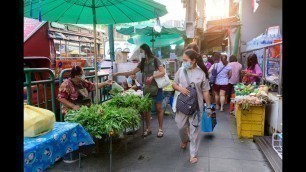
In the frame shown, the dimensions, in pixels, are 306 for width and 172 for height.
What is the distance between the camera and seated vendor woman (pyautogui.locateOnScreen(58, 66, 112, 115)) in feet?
14.7

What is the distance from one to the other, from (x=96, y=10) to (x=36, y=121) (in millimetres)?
3162

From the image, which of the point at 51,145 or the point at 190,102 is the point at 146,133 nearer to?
the point at 190,102

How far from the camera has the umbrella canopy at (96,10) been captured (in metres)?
4.36

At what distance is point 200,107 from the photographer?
441 cm

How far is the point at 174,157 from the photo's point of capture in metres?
4.61

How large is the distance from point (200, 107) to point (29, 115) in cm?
287

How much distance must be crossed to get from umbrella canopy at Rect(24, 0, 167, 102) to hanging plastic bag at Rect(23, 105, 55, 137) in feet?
6.40

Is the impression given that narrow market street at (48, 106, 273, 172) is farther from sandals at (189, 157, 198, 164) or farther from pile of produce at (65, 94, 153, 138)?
pile of produce at (65, 94, 153, 138)

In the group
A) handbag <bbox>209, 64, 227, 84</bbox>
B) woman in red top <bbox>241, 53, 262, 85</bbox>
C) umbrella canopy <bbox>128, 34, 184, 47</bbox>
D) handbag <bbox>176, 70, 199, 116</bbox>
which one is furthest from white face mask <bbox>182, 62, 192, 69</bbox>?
umbrella canopy <bbox>128, 34, 184, 47</bbox>

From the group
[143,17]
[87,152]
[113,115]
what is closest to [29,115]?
[113,115]

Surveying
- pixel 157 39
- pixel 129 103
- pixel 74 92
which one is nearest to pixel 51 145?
pixel 74 92

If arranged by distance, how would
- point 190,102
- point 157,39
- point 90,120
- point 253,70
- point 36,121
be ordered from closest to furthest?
point 36,121 < point 90,120 < point 190,102 < point 253,70 < point 157,39

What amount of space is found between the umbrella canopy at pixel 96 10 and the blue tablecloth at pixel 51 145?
1.56 m

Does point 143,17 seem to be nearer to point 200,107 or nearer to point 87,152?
point 200,107
